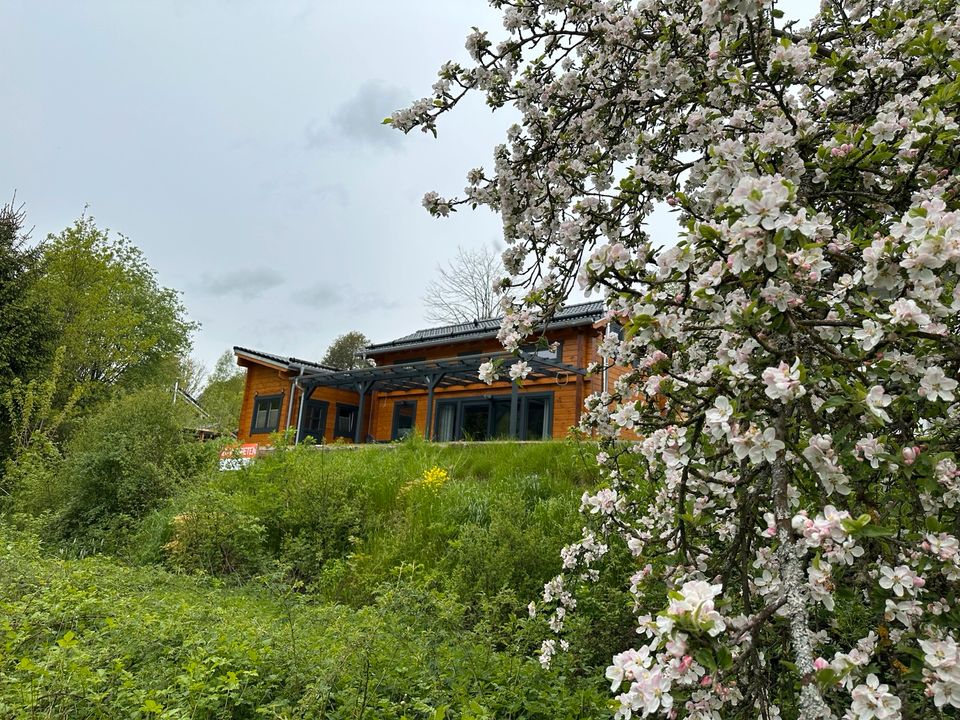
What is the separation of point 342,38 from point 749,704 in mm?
5119

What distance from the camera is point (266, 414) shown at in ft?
61.9

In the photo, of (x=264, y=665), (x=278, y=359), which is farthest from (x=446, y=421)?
(x=264, y=665)

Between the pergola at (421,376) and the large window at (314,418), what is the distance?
64 centimetres

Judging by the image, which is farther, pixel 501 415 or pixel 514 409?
pixel 501 415

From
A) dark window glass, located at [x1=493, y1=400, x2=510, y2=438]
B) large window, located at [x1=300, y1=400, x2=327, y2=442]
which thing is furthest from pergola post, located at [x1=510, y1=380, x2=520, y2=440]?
large window, located at [x1=300, y1=400, x2=327, y2=442]

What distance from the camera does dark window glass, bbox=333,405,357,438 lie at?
18.6 meters

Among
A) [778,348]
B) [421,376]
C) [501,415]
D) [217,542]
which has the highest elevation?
[421,376]

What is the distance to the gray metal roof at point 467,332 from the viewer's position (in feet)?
43.9

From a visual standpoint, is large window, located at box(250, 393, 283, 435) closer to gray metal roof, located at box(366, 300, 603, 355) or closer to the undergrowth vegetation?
gray metal roof, located at box(366, 300, 603, 355)

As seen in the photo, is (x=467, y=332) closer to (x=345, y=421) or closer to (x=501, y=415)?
(x=501, y=415)

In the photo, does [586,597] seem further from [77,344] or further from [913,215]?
[77,344]

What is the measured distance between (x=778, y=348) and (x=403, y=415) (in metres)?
16.7

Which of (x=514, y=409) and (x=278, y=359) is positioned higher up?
(x=278, y=359)

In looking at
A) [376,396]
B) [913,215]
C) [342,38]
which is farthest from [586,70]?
[376,396]
